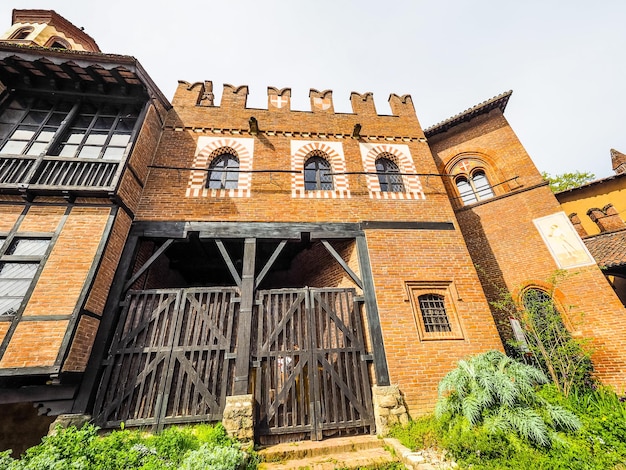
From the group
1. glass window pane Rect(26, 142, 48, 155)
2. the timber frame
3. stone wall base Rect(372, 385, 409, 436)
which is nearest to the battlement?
glass window pane Rect(26, 142, 48, 155)

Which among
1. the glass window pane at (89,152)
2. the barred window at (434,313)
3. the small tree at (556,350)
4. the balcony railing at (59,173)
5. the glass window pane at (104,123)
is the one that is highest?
the glass window pane at (104,123)

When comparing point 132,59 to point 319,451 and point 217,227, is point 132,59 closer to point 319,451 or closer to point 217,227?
point 217,227

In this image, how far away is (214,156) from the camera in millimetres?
7992

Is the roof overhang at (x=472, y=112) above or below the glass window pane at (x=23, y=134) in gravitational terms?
above

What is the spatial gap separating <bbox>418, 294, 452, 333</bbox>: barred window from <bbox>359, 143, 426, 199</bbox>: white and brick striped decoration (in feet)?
10.3

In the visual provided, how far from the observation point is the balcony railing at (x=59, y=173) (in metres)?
5.55

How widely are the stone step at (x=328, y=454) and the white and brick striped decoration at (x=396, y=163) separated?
19.6ft

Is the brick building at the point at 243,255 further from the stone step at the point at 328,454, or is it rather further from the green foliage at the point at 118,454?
the green foliage at the point at 118,454

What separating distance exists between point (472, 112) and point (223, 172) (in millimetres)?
10031

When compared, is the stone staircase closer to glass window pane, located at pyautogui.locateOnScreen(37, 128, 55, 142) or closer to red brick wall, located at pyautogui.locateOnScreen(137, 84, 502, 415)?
red brick wall, located at pyautogui.locateOnScreen(137, 84, 502, 415)

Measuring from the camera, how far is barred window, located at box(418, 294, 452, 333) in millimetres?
6133

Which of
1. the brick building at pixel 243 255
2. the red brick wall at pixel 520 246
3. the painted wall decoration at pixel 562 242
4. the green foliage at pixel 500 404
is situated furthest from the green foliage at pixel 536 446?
the painted wall decoration at pixel 562 242

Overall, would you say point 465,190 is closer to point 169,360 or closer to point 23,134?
point 169,360

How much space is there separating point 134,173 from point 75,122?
2592mm
